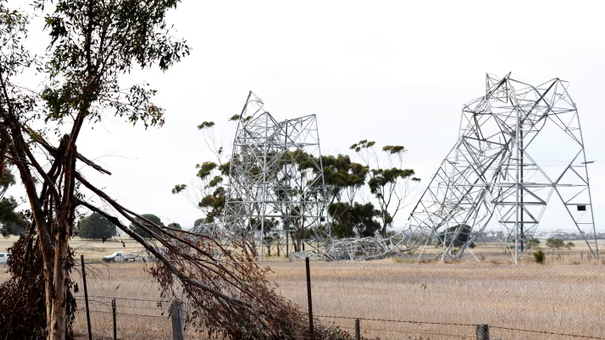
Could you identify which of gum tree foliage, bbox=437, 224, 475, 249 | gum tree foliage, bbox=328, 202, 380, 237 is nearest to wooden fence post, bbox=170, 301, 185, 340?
gum tree foliage, bbox=437, 224, 475, 249

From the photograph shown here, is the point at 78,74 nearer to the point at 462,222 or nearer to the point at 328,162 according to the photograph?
the point at 462,222

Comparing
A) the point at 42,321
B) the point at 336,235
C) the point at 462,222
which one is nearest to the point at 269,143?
the point at 462,222

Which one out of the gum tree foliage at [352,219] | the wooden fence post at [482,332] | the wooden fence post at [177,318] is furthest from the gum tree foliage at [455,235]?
the wooden fence post at [482,332]

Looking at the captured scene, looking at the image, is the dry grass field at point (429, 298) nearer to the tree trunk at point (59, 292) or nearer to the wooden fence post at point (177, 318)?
the wooden fence post at point (177, 318)

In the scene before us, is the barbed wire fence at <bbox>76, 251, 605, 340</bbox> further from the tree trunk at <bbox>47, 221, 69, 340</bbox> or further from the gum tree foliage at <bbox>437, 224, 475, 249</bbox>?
the gum tree foliage at <bbox>437, 224, 475, 249</bbox>

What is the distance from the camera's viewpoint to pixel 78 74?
12.0 metres

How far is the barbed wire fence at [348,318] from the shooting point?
1401cm

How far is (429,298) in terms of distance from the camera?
2138cm

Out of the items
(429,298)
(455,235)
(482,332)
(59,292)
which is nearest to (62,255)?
(59,292)

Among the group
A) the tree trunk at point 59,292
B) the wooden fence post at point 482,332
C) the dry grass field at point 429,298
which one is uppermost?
the tree trunk at point 59,292

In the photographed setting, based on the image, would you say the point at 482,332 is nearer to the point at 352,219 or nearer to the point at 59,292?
the point at 59,292

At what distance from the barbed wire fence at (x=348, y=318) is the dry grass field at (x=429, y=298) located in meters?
0.03

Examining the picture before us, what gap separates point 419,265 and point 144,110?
25211mm

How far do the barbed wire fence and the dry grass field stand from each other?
29mm
